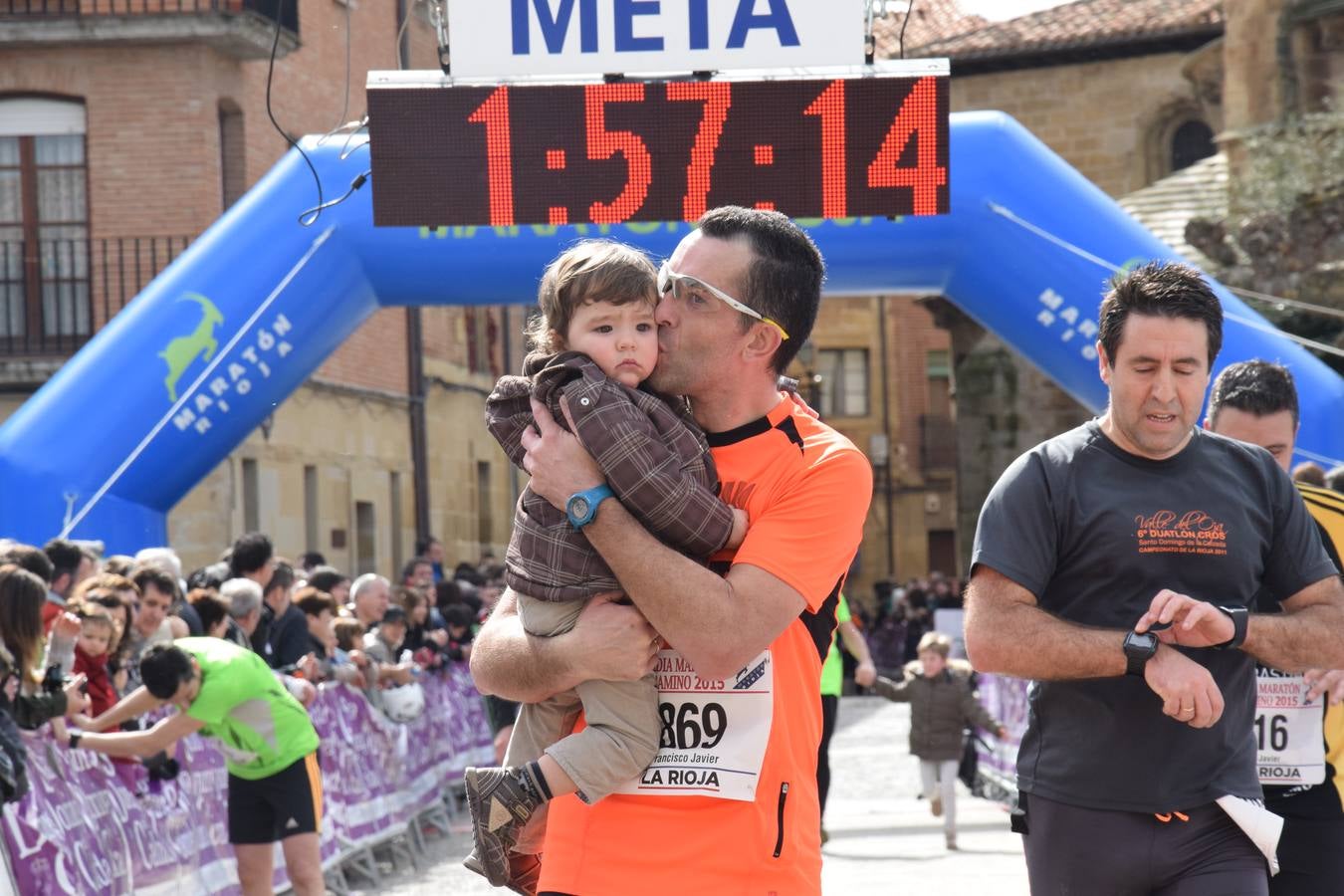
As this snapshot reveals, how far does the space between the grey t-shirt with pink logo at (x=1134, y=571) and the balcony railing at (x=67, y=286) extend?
21254 millimetres

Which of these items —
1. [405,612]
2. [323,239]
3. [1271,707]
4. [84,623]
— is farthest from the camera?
[405,612]

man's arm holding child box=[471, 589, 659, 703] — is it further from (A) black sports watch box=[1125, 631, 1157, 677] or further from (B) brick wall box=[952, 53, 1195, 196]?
(B) brick wall box=[952, 53, 1195, 196]

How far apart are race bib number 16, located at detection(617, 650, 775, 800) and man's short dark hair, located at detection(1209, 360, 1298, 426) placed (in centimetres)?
245

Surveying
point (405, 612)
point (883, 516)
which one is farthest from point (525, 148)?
point (883, 516)

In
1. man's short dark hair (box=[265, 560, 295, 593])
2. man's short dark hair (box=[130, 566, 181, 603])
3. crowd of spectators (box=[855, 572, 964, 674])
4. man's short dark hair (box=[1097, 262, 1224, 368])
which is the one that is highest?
man's short dark hair (box=[1097, 262, 1224, 368])

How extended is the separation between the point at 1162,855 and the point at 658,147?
14.9ft

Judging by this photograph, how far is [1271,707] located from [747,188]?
3601 mm

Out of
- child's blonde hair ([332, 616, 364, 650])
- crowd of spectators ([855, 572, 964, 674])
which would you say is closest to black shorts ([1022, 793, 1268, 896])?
child's blonde hair ([332, 616, 364, 650])

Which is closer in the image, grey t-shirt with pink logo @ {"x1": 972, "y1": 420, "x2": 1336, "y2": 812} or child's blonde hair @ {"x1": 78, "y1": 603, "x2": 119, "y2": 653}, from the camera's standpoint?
grey t-shirt with pink logo @ {"x1": 972, "y1": 420, "x2": 1336, "y2": 812}

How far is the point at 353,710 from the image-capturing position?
12.7m

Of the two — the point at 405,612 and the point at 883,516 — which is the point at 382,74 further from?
the point at 883,516

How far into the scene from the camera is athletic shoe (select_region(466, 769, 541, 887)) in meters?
3.89

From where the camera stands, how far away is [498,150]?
325 inches

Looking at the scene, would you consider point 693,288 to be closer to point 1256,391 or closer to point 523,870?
point 523,870
